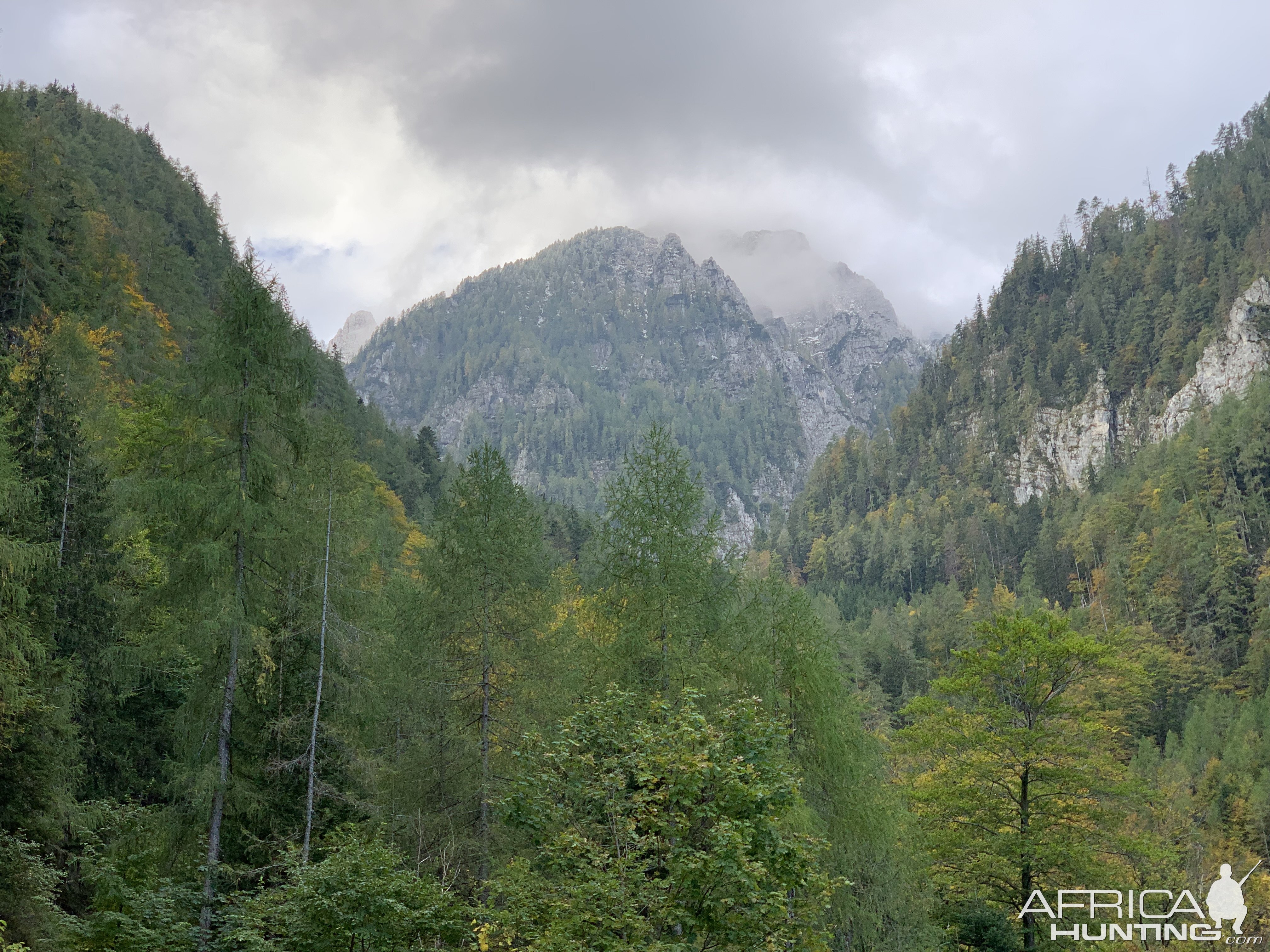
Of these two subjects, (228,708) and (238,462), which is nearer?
(228,708)

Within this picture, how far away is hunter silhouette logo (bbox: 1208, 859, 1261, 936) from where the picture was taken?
770 inches

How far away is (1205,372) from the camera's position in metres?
130

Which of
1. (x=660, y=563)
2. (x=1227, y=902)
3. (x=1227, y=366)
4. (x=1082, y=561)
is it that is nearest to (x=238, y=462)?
(x=660, y=563)

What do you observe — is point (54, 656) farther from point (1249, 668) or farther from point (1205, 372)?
point (1205, 372)

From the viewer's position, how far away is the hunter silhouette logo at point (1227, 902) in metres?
19.6

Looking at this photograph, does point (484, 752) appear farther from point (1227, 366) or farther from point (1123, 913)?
point (1227, 366)

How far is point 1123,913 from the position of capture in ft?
66.9

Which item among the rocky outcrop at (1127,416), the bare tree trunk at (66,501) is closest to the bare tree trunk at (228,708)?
the bare tree trunk at (66,501)

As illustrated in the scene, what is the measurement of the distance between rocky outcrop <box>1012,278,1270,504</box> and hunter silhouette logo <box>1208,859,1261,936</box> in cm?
9964

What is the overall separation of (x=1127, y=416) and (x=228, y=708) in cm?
15753

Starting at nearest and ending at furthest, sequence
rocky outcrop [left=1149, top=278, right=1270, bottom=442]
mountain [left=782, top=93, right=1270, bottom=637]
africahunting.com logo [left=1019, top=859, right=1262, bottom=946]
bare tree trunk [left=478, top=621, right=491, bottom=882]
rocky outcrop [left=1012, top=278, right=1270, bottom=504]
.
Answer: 1. bare tree trunk [left=478, top=621, right=491, bottom=882]
2. africahunting.com logo [left=1019, top=859, right=1262, bottom=946]
3. mountain [left=782, top=93, right=1270, bottom=637]
4. rocky outcrop [left=1149, top=278, right=1270, bottom=442]
5. rocky outcrop [left=1012, top=278, right=1270, bottom=504]

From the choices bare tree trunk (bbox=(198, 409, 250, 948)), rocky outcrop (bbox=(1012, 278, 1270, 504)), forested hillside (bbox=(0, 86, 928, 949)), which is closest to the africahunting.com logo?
forested hillside (bbox=(0, 86, 928, 949))

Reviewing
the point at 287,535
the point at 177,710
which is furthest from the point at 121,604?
the point at 287,535

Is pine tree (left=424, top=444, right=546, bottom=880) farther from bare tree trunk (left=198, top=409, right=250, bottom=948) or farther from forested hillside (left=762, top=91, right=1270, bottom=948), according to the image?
forested hillside (left=762, top=91, right=1270, bottom=948)
